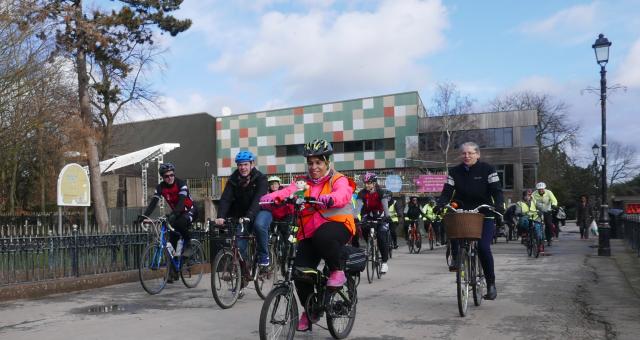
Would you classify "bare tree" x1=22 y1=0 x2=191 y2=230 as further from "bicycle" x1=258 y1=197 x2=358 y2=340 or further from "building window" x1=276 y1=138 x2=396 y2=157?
"building window" x1=276 y1=138 x2=396 y2=157

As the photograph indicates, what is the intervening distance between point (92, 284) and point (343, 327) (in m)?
5.84

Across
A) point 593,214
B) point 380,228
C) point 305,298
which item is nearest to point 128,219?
point 593,214

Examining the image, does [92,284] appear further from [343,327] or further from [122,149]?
[122,149]

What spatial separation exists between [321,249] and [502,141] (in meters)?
47.5

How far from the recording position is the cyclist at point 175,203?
9.18 m

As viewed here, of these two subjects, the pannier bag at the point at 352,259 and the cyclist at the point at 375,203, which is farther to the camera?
the cyclist at the point at 375,203

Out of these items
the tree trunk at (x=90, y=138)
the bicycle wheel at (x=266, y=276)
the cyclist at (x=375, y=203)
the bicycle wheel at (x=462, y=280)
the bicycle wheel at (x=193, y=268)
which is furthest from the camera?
the tree trunk at (x=90, y=138)

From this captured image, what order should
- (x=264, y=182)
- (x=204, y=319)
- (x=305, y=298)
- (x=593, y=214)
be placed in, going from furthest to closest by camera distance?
(x=593, y=214) < (x=264, y=182) < (x=204, y=319) < (x=305, y=298)

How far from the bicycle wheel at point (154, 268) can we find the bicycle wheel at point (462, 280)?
4507 millimetres

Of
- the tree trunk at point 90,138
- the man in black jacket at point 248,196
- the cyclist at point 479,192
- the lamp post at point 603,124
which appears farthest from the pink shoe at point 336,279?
the tree trunk at point 90,138

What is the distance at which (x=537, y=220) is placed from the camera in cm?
1502

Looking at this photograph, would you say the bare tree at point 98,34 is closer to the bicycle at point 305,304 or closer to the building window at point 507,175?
the bicycle at point 305,304

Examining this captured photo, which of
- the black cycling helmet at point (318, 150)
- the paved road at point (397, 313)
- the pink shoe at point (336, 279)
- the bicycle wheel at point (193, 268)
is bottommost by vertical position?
the paved road at point (397, 313)

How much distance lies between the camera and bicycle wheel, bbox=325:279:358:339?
5374 mm
